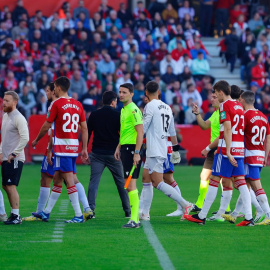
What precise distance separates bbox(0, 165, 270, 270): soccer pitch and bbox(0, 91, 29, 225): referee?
327 mm

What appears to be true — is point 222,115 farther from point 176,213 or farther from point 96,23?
point 96,23

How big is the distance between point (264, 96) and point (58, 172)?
1743 cm

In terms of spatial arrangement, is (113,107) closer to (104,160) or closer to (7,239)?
(104,160)

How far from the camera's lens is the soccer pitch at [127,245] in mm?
7941

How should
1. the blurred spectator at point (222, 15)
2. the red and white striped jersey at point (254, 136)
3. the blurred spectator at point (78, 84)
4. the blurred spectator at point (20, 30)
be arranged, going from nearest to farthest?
the red and white striped jersey at point (254, 136) < the blurred spectator at point (78, 84) < the blurred spectator at point (20, 30) < the blurred spectator at point (222, 15)

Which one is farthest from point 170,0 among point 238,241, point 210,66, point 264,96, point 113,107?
point 238,241

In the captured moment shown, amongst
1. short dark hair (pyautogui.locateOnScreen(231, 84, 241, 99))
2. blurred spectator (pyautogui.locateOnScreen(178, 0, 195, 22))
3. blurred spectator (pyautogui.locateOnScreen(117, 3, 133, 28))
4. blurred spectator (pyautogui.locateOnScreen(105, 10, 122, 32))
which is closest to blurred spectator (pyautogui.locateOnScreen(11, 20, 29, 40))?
blurred spectator (pyautogui.locateOnScreen(105, 10, 122, 32))

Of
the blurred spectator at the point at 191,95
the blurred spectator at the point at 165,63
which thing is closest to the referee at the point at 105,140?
the blurred spectator at the point at 191,95

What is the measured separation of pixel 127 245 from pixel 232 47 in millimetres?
22528

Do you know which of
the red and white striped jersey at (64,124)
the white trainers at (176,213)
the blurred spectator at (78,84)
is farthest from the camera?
the blurred spectator at (78,84)

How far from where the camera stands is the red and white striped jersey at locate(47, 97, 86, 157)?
36.1ft

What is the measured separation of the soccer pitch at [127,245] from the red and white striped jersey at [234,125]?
1.01m

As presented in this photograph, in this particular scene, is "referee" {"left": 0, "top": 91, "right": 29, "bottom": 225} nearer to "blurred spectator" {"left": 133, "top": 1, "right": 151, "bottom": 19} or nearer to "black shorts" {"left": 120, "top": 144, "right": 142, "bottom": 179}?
"black shorts" {"left": 120, "top": 144, "right": 142, "bottom": 179}

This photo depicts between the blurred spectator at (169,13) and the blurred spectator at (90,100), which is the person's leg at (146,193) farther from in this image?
the blurred spectator at (169,13)
